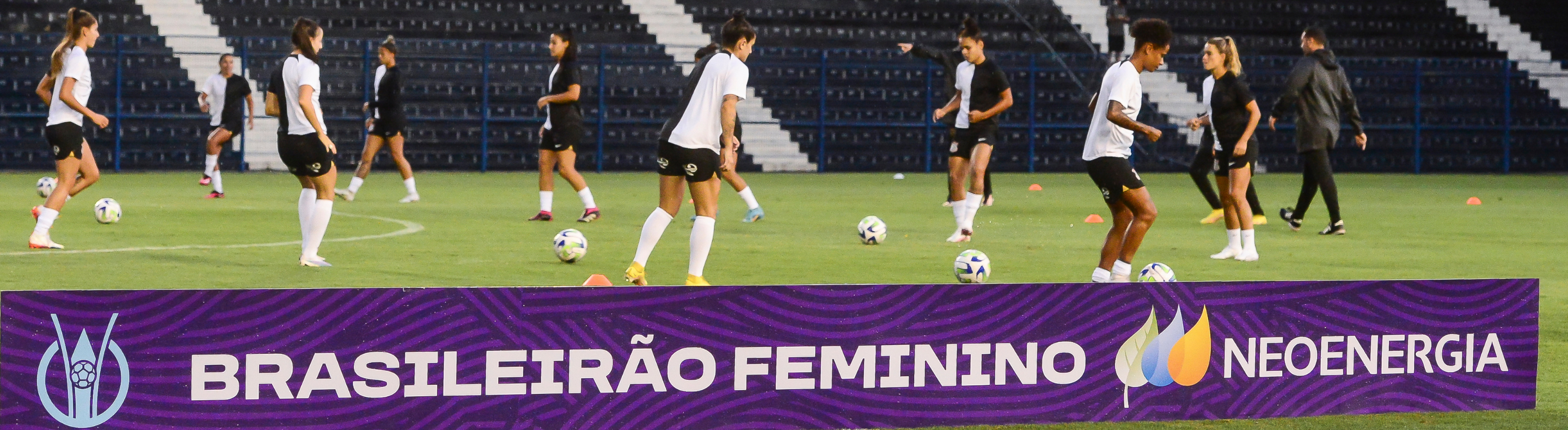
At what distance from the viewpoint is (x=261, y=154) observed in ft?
79.9

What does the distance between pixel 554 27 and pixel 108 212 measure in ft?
47.0

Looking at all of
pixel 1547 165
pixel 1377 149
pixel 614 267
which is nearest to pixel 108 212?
pixel 614 267

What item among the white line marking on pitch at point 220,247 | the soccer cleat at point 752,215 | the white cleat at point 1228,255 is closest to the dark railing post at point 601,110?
the soccer cleat at point 752,215

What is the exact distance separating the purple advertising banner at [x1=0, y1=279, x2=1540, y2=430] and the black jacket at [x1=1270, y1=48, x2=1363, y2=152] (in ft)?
27.0

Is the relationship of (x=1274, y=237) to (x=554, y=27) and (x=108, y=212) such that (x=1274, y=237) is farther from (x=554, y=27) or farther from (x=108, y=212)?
(x=554, y=27)

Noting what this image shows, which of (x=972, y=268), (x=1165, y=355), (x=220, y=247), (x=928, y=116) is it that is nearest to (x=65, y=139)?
(x=220, y=247)

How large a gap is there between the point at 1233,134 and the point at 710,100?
4645 millimetres

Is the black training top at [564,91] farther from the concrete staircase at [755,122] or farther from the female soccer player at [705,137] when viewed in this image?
the concrete staircase at [755,122]

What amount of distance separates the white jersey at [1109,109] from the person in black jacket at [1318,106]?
4.74 m

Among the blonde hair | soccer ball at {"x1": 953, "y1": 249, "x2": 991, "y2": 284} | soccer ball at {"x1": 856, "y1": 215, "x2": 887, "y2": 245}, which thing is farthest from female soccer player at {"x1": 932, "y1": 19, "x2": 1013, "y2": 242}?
soccer ball at {"x1": 953, "y1": 249, "x2": 991, "y2": 284}

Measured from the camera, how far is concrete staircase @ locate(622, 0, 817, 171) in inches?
1051

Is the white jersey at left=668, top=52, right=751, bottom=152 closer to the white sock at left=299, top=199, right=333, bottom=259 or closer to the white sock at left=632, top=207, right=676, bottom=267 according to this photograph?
the white sock at left=632, top=207, right=676, bottom=267

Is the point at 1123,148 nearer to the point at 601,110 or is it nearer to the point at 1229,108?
the point at 1229,108

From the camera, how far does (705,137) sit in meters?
8.22
